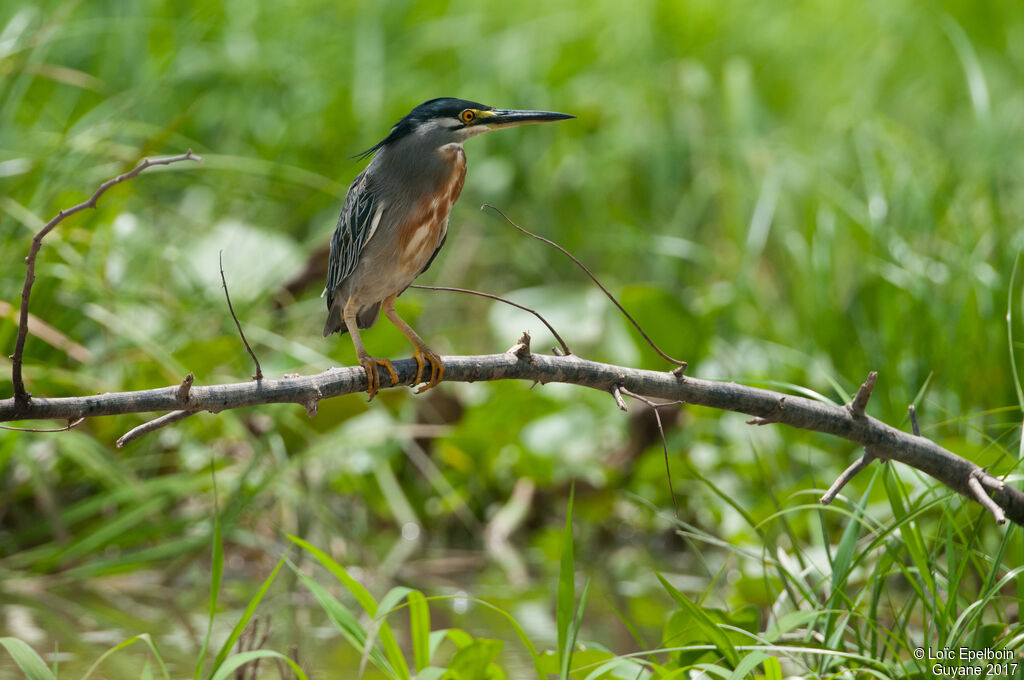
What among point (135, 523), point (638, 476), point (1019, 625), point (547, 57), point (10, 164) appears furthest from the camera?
point (547, 57)

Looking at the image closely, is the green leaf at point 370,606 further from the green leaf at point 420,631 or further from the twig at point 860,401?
the twig at point 860,401

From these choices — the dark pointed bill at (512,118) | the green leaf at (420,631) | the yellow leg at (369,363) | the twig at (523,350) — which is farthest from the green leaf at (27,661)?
the dark pointed bill at (512,118)

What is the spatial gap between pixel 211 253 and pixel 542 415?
1662 millimetres

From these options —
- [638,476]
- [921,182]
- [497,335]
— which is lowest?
[638,476]

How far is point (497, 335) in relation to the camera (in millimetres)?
5258

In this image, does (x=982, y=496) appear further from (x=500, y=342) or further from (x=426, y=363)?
(x=500, y=342)

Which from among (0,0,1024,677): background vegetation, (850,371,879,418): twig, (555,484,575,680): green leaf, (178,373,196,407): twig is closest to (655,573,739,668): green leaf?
(0,0,1024,677): background vegetation

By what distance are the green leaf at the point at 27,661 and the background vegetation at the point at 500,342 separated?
0.61 m

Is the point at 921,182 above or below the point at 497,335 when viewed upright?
above

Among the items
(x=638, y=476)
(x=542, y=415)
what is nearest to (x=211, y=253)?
(x=542, y=415)

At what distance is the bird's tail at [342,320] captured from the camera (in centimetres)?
300

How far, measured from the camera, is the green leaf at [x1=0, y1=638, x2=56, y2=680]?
82.3 inches

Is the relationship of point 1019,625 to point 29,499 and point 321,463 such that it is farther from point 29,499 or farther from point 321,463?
point 29,499

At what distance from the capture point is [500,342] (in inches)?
207
